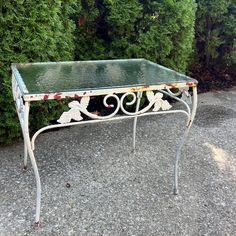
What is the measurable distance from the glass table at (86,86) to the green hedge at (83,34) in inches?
17.4

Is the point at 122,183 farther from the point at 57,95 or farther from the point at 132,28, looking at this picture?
the point at 132,28

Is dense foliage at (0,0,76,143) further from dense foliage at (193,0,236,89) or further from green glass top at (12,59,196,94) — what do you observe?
dense foliage at (193,0,236,89)

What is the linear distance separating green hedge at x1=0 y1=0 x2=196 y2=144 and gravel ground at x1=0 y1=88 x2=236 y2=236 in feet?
1.43

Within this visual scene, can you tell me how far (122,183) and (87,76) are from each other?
0.94 meters

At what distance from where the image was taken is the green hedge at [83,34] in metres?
2.70

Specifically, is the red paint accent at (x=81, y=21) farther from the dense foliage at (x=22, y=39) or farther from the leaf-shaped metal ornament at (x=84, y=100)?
the leaf-shaped metal ornament at (x=84, y=100)

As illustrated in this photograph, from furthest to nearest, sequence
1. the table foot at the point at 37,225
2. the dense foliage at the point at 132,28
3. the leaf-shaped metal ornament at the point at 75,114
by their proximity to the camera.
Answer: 1. the dense foliage at the point at 132,28
2. the table foot at the point at 37,225
3. the leaf-shaped metal ornament at the point at 75,114

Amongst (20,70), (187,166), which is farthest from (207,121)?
(20,70)

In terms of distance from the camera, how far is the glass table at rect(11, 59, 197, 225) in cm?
189

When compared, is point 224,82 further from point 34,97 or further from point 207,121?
point 34,97

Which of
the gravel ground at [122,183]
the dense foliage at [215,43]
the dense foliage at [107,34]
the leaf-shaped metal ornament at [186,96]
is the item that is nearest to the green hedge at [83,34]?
the dense foliage at [107,34]

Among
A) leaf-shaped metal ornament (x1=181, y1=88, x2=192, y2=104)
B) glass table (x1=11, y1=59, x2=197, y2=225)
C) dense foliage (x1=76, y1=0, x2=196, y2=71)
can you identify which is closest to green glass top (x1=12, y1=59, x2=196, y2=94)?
glass table (x1=11, y1=59, x2=197, y2=225)

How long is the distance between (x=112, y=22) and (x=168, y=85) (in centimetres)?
178

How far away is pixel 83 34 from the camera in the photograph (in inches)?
150
